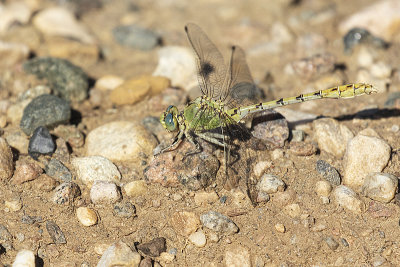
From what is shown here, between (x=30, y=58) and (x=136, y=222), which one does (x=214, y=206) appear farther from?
(x=30, y=58)

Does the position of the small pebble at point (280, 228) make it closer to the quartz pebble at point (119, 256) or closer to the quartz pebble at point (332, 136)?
the quartz pebble at point (332, 136)

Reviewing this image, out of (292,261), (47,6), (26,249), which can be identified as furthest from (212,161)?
(47,6)

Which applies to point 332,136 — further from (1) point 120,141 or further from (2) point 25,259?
(2) point 25,259

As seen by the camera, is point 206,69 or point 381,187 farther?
point 206,69

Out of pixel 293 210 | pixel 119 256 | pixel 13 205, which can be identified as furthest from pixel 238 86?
pixel 13 205

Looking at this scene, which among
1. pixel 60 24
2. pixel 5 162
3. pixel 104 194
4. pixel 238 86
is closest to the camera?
pixel 104 194

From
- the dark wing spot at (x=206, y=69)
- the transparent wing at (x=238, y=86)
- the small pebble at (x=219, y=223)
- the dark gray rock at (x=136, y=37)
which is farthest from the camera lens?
the dark gray rock at (x=136, y=37)

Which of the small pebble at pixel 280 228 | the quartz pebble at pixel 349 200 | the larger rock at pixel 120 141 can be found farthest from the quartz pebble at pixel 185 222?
the quartz pebble at pixel 349 200
